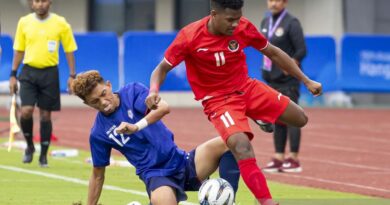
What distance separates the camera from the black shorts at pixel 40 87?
15359 mm

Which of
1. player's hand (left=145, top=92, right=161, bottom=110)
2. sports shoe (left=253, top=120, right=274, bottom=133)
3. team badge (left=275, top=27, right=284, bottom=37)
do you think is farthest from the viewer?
team badge (left=275, top=27, right=284, bottom=37)

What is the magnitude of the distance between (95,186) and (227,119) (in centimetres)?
124

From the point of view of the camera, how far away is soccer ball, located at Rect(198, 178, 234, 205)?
9.69 m

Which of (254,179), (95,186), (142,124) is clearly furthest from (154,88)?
(254,179)

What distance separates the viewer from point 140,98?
32.3 feet

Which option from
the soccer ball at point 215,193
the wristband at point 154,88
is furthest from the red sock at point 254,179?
the wristband at point 154,88

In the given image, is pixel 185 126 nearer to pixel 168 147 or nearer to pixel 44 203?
pixel 44 203

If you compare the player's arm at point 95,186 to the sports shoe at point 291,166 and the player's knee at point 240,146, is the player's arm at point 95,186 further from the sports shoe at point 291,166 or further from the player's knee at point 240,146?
the sports shoe at point 291,166

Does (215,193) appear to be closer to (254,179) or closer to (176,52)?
(254,179)

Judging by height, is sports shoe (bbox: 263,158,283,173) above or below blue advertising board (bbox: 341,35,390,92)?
above

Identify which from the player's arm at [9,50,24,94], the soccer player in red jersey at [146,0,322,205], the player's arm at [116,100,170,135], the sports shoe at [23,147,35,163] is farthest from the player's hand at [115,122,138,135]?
the sports shoe at [23,147,35,163]

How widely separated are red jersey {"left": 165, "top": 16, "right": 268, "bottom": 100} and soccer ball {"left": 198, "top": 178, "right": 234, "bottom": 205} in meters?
1.01

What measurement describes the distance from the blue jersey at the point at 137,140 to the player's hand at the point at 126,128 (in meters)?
0.59

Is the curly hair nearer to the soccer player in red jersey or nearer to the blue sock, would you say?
the soccer player in red jersey
